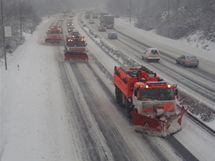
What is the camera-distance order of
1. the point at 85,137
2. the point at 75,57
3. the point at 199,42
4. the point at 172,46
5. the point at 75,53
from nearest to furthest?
the point at 85,137
the point at 75,57
the point at 75,53
the point at 199,42
the point at 172,46

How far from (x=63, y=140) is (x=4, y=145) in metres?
2.82

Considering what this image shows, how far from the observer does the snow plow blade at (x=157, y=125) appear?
→ 65.8ft

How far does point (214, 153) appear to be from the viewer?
60.3 feet

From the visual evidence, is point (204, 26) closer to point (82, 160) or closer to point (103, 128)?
point (103, 128)

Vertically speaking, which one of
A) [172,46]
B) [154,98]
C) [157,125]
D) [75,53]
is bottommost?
[157,125]

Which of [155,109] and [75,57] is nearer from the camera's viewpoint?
[155,109]

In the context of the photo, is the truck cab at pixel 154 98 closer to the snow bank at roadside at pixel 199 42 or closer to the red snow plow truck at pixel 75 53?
the red snow plow truck at pixel 75 53

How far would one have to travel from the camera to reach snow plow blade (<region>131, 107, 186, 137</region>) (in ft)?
65.8

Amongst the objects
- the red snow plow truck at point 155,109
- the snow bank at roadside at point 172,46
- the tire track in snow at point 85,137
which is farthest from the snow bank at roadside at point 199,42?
the red snow plow truck at point 155,109

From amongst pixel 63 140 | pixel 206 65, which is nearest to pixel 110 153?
pixel 63 140

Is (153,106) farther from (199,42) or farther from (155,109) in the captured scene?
(199,42)

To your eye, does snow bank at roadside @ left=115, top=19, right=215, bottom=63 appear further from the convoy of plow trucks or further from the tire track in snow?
the convoy of plow trucks

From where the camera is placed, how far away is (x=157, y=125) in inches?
795

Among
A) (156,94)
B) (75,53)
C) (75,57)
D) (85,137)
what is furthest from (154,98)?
(75,53)
